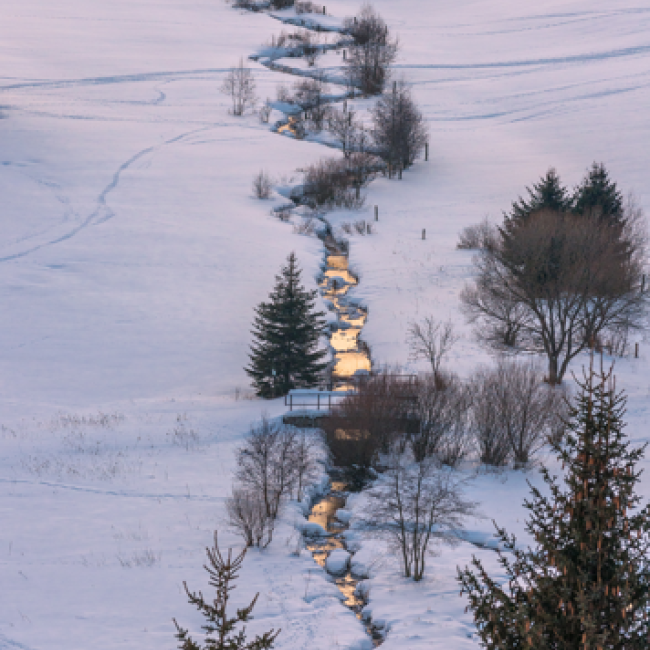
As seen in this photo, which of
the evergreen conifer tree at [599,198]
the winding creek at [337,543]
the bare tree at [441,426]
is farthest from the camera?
the evergreen conifer tree at [599,198]

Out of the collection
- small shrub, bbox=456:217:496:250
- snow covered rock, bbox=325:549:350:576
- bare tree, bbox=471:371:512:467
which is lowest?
snow covered rock, bbox=325:549:350:576

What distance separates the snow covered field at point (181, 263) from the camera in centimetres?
1675

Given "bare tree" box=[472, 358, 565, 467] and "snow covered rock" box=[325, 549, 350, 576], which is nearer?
"snow covered rock" box=[325, 549, 350, 576]

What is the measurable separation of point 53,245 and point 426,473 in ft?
86.0

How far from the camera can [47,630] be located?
1440 cm

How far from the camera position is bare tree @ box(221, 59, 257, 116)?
66625 mm

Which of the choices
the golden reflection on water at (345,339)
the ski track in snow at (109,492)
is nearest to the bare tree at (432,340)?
the golden reflection on water at (345,339)

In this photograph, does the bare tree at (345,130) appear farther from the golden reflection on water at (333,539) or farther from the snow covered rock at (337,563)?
the snow covered rock at (337,563)

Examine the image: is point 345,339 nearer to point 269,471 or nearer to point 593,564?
point 269,471

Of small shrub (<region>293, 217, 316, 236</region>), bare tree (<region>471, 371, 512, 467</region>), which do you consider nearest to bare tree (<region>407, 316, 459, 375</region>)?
bare tree (<region>471, 371, 512, 467</region>)

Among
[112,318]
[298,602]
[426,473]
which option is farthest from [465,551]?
[112,318]

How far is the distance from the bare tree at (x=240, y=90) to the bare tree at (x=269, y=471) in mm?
50814

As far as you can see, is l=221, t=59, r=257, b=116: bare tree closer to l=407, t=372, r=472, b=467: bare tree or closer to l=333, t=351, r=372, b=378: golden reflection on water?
l=333, t=351, r=372, b=378: golden reflection on water

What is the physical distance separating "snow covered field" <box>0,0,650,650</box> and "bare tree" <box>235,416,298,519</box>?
0.84 meters
